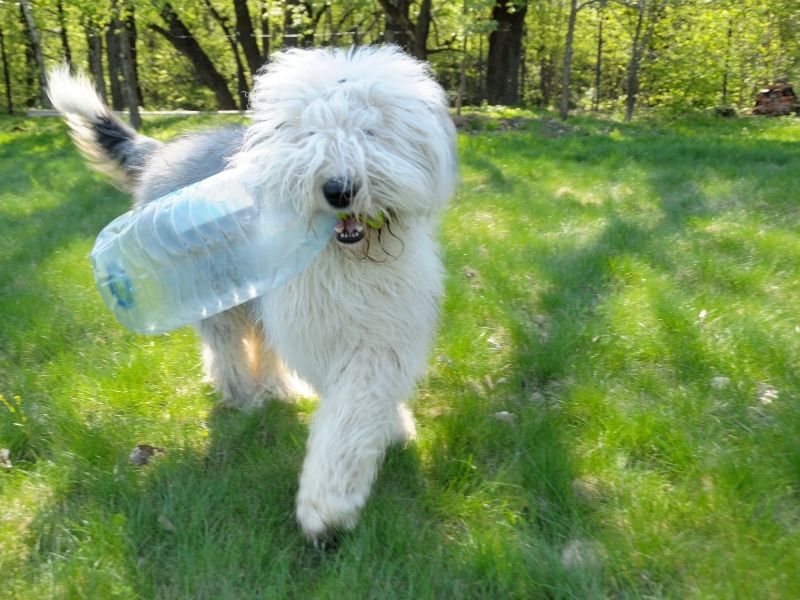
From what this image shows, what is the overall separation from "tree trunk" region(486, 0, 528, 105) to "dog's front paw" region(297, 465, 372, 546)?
47.9 feet

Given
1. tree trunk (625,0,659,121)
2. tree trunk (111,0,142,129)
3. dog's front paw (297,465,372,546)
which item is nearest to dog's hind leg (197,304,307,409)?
dog's front paw (297,465,372,546)

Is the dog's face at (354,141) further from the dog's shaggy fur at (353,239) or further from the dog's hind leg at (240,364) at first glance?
the dog's hind leg at (240,364)

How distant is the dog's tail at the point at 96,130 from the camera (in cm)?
387

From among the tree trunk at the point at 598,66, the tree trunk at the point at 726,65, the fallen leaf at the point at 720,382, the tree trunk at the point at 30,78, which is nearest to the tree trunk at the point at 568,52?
the tree trunk at the point at 726,65

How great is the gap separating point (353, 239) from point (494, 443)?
3.50ft

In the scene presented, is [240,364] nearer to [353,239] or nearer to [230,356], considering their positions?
[230,356]

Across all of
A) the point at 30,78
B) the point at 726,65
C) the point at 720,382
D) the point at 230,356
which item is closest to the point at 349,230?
the point at 230,356

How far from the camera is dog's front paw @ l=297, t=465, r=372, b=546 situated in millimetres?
2277

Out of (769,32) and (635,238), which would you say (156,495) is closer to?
(635,238)

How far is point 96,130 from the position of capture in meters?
3.94

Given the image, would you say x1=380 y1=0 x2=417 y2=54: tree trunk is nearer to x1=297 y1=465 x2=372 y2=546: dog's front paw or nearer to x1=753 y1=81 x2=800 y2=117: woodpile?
x1=753 y1=81 x2=800 y2=117: woodpile

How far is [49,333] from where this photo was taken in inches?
156

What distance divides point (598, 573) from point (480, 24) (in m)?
11.7

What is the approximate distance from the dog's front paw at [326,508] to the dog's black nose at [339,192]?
2.94ft
